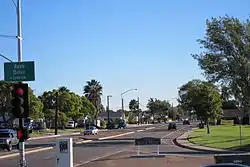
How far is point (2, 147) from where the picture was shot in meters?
42.0

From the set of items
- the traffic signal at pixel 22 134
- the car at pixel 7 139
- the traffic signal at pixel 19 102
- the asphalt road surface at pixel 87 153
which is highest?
the traffic signal at pixel 19 102

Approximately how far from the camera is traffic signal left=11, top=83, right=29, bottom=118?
1884 centimetres

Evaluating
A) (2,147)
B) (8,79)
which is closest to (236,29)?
(2,147)

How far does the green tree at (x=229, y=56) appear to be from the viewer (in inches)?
1832

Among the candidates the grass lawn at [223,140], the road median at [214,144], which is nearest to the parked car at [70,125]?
the grass lawn at [223,140]

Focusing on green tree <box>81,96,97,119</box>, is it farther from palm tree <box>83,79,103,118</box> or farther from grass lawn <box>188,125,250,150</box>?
grass lawn <box>188,125,250,150</box>

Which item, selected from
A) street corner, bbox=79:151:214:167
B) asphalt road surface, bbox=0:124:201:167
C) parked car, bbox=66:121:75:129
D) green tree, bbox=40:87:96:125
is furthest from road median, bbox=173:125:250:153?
parked car, bbox=66:121:75:129

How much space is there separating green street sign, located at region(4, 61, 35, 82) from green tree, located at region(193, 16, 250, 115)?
28759 millimetres

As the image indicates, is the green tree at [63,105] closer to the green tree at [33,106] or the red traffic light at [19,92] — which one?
the green tree at [33,106]

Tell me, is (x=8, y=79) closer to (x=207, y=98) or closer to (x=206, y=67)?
(x=206, y=67)

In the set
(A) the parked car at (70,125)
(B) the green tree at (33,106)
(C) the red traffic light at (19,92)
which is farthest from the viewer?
(A) the parked car at (70,125)

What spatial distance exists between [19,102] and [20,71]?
98.6 inches

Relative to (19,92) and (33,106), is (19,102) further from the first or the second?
(33,106)

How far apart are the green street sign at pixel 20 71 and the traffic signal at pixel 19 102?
1801 millimetres
